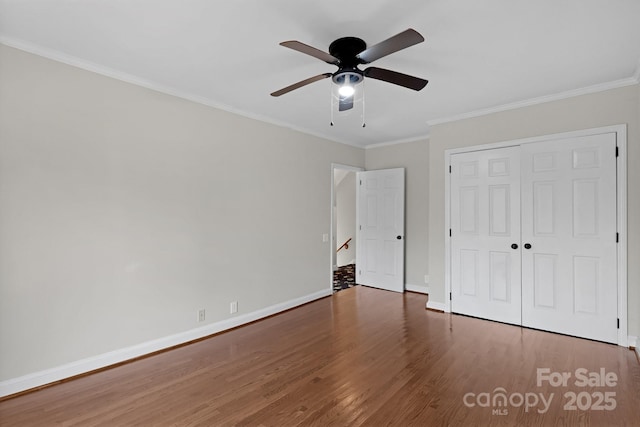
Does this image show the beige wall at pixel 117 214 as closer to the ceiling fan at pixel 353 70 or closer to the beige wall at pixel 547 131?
the ceiling fan at pixel 353 70

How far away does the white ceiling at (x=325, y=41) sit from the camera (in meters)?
1.96

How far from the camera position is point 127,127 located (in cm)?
288

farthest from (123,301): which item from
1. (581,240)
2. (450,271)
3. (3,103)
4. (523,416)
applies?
(581,240)

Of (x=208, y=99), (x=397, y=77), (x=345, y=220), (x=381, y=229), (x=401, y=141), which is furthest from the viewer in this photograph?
(x=345, y=220)

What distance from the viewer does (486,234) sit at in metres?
3.89

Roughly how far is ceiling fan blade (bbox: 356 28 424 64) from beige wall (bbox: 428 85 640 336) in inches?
99.5

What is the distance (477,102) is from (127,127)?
369 cm

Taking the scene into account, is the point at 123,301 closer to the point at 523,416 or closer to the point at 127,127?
the point at 127,127

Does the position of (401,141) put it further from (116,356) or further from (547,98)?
(116,356)

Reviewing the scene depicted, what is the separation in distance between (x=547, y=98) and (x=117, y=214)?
14.9 feet

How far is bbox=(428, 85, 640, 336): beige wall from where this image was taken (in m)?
3.03

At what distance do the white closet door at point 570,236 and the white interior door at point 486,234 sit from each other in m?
0.11

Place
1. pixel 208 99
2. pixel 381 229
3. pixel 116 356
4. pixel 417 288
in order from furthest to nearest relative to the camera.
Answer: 1. pixel 381 229
2. pixel 417 288
3. pixel 208 99
4. pixel 116 356

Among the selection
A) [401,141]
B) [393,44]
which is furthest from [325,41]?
[401,141]
